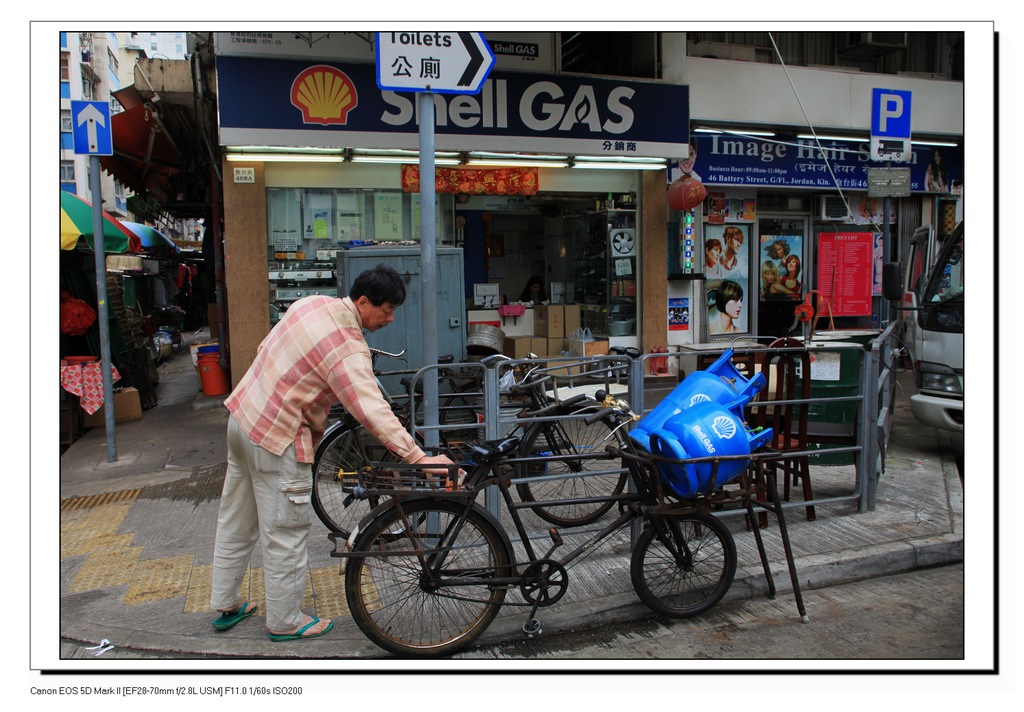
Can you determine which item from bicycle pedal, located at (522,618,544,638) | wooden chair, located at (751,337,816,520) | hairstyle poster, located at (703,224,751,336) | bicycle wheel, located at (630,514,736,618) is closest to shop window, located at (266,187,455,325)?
hairstyle poster, located at (703,224,751,336)

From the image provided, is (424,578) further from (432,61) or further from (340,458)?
(432,61)

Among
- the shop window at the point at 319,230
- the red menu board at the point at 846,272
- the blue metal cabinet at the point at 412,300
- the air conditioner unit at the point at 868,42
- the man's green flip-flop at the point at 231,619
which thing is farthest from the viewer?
the red menu board at the point at 846,272

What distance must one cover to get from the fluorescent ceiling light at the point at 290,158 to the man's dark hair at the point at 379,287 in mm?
5934

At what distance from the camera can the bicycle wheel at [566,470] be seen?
4.75 m

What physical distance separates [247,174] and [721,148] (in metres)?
6.61

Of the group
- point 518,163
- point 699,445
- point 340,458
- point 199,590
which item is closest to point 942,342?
point 699,445

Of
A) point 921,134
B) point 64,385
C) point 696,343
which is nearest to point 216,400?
point 64,385

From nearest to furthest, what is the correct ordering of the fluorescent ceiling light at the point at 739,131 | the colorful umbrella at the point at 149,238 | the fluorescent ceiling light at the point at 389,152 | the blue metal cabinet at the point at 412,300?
the blue metal cabinet at the point at 412,300, the fluorescent ceiling light at the point at 389,152, the fluorescent ceiling light at the point at 739,131, the colorful umbrella at the point at 149,238

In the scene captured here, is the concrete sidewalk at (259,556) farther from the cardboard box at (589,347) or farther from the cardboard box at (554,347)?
the cardboard box at (554,347)

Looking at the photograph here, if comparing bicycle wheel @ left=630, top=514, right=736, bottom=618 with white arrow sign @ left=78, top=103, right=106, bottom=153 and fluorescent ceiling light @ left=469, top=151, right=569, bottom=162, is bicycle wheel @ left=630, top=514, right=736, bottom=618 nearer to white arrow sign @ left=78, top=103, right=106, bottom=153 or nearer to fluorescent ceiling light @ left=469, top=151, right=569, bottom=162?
white arrow sign @ left=78, top=103, right=106, bottom=153

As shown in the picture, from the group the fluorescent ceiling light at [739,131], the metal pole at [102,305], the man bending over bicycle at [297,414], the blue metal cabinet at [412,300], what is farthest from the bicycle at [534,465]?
the fluorescent ceiling light at [739,131]

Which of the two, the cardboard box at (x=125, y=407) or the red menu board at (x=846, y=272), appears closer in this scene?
the cardboard box at (x=125, y=407)

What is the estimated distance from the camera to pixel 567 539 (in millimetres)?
4789
